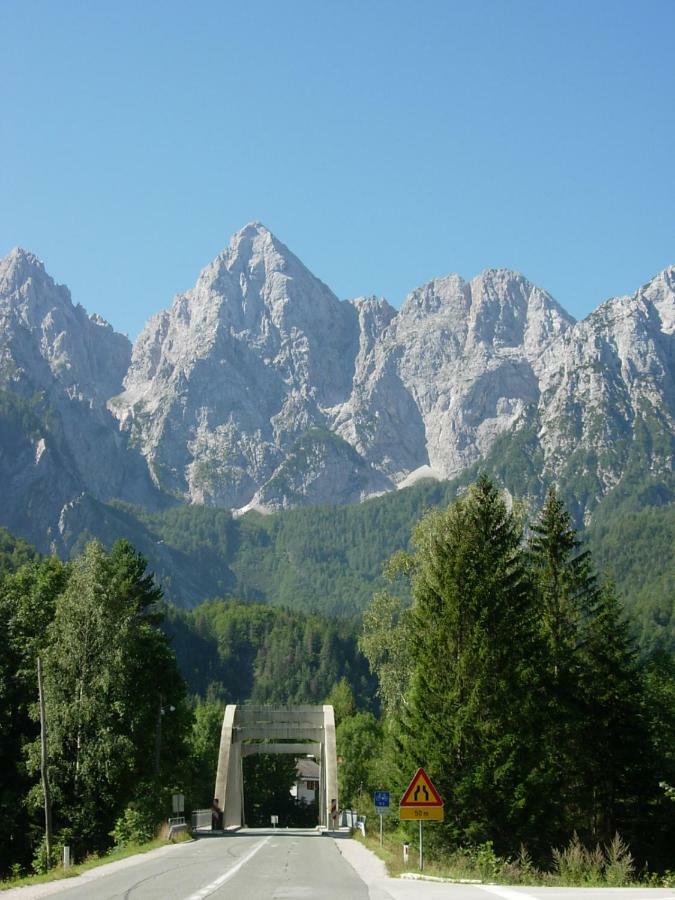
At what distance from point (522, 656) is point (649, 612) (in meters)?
156

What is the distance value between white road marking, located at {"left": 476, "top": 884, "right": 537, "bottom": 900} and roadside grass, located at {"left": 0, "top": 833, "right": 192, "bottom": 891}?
43.3 feet

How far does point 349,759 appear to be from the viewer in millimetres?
113438

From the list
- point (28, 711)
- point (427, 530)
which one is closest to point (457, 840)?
point (427, 530)

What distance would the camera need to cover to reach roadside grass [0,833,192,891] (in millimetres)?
33122

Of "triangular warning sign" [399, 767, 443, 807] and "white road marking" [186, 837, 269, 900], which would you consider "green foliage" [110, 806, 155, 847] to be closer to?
"white road marking" [186, 837, 269, 900]

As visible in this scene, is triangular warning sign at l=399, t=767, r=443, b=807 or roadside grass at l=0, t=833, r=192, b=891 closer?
triangular warning sign at l=399, t=767, r=443, b=807

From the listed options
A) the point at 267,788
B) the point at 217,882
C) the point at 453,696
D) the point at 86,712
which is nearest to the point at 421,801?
the point at 217,882

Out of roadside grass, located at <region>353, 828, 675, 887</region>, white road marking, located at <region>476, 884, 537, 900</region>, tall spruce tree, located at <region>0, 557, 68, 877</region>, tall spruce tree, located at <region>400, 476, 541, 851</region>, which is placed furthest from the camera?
tall spruce tree, located at <region>0, 557, 68, 877</region>

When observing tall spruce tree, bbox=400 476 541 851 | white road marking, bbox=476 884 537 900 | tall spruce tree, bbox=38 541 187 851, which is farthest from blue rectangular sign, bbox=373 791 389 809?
white road marking, bbox=476 884 537 900

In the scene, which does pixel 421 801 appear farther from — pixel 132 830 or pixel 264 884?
pixel 132 830

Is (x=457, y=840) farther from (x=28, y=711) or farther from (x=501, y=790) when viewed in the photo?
(x=28, y=711)

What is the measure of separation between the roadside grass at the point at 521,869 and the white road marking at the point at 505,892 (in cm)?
214

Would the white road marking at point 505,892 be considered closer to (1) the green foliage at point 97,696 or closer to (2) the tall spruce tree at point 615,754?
(2) the tall spruce tree at point 615,754

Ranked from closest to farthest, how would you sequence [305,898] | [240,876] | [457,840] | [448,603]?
[305,898]
[240,876]
[457,840]
[448,603]
